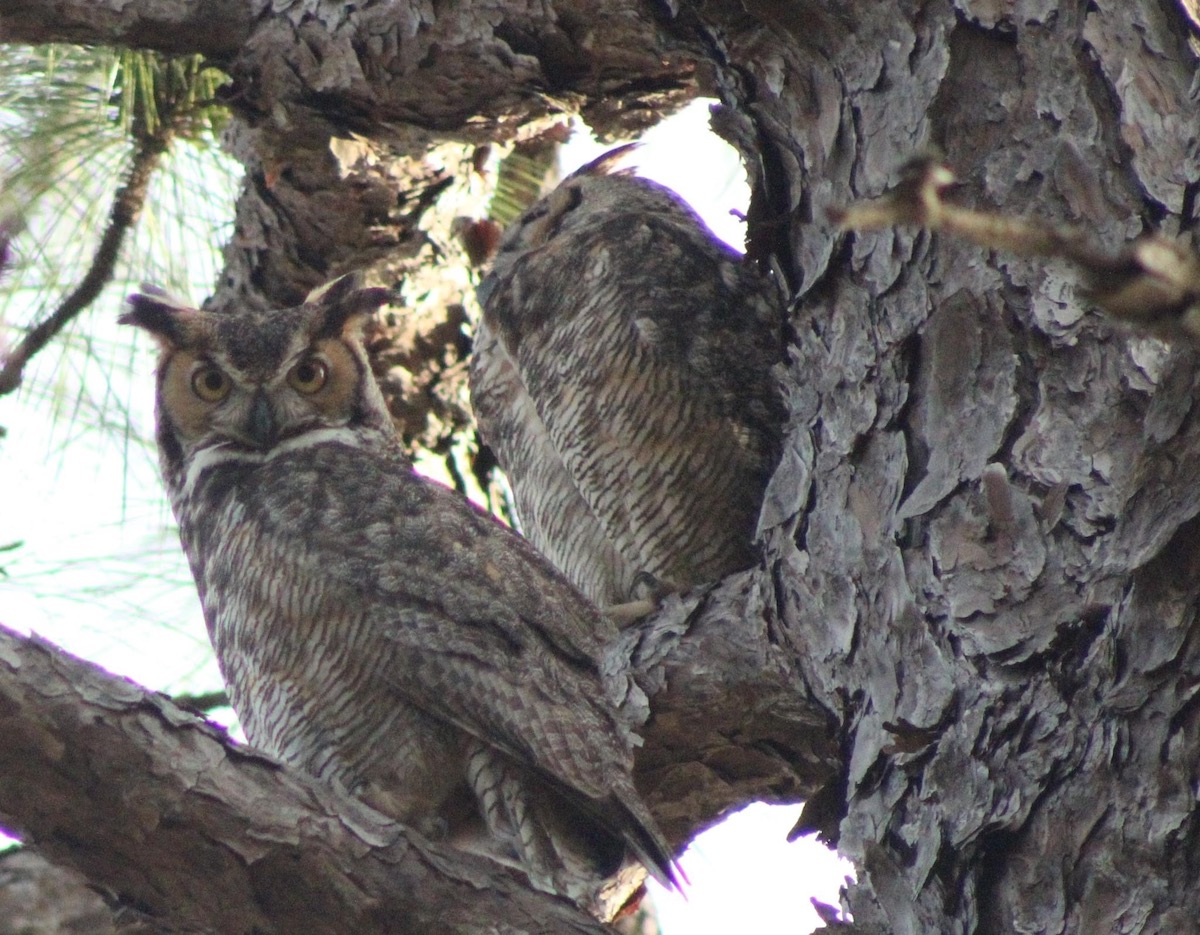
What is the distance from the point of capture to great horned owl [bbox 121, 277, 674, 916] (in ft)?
6.40

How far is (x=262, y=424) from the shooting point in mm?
2467

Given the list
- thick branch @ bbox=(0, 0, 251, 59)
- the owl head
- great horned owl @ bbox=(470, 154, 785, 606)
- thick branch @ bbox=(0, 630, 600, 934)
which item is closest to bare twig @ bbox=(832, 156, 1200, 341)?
thick branch @ bbox=(0, 630, 600, 934)

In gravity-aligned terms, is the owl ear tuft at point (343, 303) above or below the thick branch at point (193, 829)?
above

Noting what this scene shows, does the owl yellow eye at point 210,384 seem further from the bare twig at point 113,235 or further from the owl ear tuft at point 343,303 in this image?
the bare twig at point 113,235

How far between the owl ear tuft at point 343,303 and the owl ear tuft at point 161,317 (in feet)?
0.74

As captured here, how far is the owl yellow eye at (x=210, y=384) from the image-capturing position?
8.38 ft

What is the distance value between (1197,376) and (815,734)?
1086 mm

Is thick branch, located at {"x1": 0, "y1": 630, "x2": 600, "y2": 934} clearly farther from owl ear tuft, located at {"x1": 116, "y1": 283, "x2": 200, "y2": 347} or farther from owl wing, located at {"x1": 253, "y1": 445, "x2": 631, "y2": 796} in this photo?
owl ear tuft, located at {"x1": 116, "y1": 283, "x2": 200, "y2": 347}

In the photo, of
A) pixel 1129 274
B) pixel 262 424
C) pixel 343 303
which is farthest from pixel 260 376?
pixel 1129 274

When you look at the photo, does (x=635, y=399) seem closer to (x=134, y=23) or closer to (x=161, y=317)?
(x=161, y=317)

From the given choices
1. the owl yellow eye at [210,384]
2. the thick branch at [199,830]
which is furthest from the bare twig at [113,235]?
the thick branch at [199,830]

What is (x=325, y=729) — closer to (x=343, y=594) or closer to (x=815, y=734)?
(x=343, y=594)

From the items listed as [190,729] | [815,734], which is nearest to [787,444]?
[815,734]

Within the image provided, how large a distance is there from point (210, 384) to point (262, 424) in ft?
0.57
